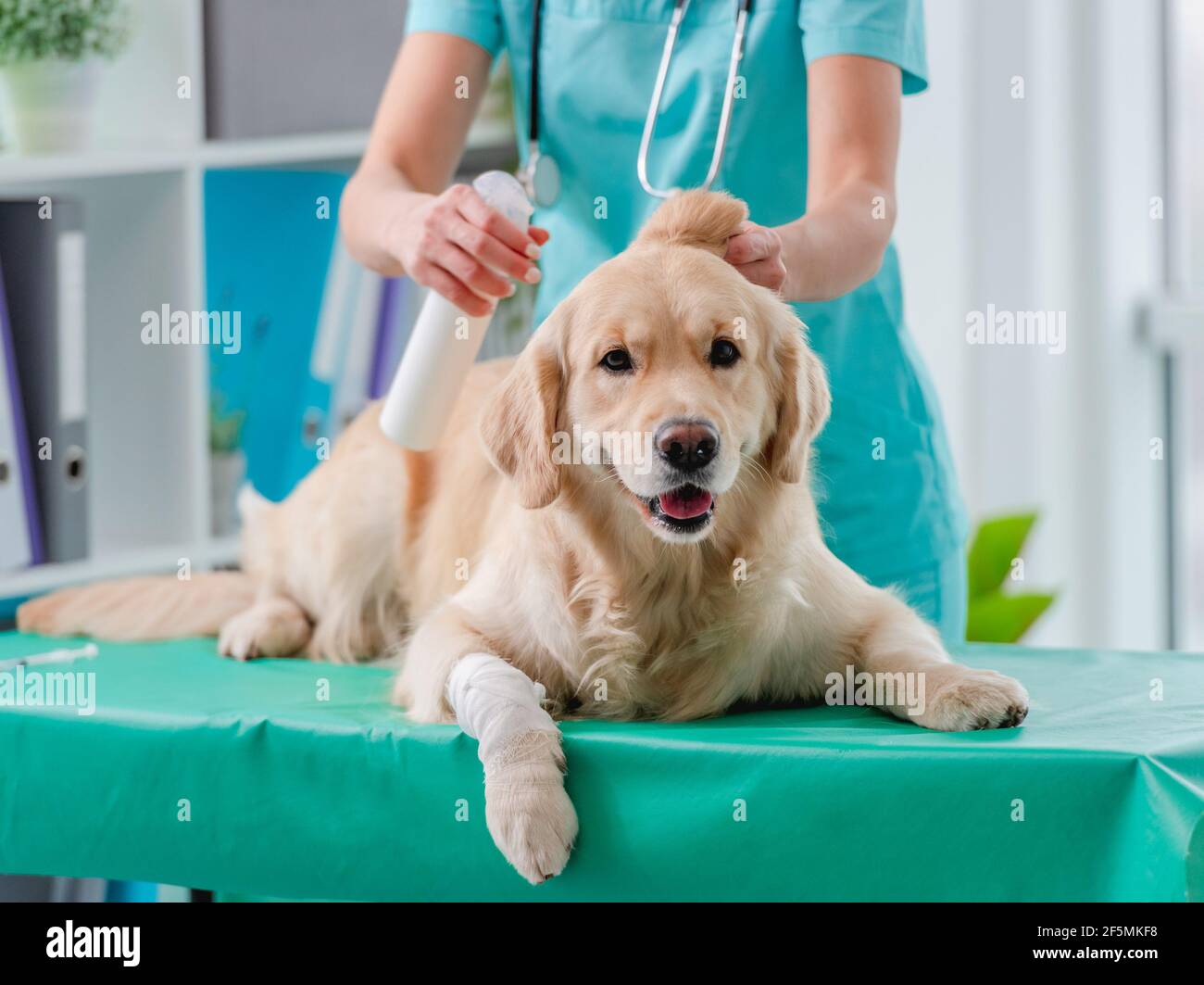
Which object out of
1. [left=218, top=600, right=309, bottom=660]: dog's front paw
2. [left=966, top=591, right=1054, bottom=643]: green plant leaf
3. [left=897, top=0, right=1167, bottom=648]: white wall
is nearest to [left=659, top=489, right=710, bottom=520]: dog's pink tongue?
[left=218, top=600, right=309, bottom=660]: dog's front paw

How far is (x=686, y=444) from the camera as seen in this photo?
101cm

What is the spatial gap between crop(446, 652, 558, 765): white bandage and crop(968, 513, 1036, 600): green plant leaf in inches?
63.5

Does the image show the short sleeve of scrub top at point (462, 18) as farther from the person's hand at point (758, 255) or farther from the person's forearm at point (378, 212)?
the person's hand at point (758, 255)

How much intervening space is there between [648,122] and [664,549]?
1.84 feet

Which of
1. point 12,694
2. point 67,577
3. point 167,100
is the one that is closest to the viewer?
point 12,694

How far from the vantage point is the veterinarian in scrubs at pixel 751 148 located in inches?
54.1

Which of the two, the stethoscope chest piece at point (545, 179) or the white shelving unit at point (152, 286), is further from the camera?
the white shelving unit at point (152, 286)

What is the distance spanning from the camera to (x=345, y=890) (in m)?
1.11

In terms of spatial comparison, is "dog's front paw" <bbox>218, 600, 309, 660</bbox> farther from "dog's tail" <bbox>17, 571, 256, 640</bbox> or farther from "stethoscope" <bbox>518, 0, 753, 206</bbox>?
"stethoscope" <bbox>518, 0, 753, 206</bbox>

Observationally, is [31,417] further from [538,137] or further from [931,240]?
[931,240]

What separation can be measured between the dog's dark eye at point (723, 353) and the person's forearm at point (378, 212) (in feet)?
1.24

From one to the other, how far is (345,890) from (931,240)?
2.20m

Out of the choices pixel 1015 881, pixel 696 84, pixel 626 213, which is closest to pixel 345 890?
pixel 1015 881

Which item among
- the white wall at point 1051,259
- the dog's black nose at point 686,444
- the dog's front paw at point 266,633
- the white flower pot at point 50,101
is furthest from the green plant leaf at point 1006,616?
the white flower pot at point 50,101
